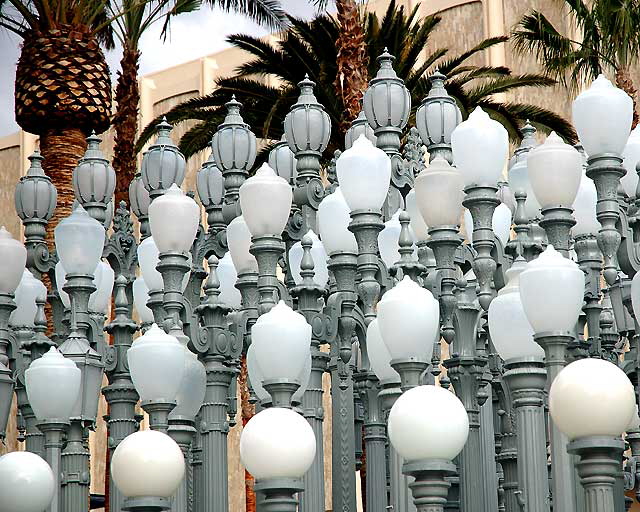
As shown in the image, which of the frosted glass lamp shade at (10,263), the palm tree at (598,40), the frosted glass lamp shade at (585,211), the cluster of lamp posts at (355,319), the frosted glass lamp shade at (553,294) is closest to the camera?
the frosted glass lamp shade at (553,294)

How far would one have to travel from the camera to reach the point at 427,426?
270 inches

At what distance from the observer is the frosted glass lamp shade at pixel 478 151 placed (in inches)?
328

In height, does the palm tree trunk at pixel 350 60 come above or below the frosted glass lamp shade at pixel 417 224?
above

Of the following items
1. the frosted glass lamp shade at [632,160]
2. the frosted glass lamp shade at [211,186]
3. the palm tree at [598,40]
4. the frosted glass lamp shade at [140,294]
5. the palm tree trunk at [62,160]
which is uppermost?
the palm tree at [598,40]

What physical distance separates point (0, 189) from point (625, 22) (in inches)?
738

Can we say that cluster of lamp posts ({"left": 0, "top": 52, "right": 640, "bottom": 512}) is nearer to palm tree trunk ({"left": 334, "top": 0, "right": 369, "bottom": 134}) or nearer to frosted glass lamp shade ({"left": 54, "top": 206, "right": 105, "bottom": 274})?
frosted glass lamp shade ({"left": 54, "top": 206, "right": 105, "bottom": 274})

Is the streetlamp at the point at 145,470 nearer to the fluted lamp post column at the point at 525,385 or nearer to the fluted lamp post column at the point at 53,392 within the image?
the fluted lamp post column at the point at 53,392

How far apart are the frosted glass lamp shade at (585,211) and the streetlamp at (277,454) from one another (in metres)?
2.85

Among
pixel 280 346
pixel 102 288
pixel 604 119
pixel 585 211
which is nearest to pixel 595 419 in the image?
pixel 280 346

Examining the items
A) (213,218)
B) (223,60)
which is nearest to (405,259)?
(213,218)

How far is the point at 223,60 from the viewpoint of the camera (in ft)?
104

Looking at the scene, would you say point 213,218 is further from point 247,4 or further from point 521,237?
point 247,4

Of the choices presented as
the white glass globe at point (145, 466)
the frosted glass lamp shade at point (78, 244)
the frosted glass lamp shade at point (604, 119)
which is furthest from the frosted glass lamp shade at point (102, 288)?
the frosted glass lamp shade at point (604, 119)

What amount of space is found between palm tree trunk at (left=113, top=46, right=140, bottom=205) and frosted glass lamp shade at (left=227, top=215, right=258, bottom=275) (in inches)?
440
